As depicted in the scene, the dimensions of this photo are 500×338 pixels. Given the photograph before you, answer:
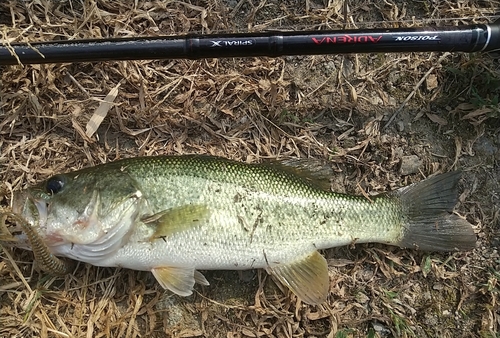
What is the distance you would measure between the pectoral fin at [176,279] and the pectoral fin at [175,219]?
23cm

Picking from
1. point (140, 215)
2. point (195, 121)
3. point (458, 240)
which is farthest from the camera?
point (195, 121)

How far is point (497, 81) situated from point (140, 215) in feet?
8.11

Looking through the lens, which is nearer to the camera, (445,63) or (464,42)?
(464,42)

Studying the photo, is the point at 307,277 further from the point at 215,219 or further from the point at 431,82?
the point at 431,82

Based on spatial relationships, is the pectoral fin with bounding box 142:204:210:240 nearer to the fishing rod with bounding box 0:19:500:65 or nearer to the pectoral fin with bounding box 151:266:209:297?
the pectoral fin with bounding box 151:266:209:297

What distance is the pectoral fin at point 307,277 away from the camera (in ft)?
9.95

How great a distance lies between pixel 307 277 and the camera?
9.94ft

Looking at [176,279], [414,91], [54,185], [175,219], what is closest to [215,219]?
[175,219]

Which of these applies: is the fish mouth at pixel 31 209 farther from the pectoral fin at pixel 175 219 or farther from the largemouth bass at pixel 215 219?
the pectoral fin at pixel 175 219

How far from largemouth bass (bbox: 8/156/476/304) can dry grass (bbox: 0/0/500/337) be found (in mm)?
245

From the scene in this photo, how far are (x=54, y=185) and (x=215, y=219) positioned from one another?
934mm

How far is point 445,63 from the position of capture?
3.40 metres

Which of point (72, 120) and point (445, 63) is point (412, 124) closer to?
point (445, 63)

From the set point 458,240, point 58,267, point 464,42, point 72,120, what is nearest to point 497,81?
point 464,42
